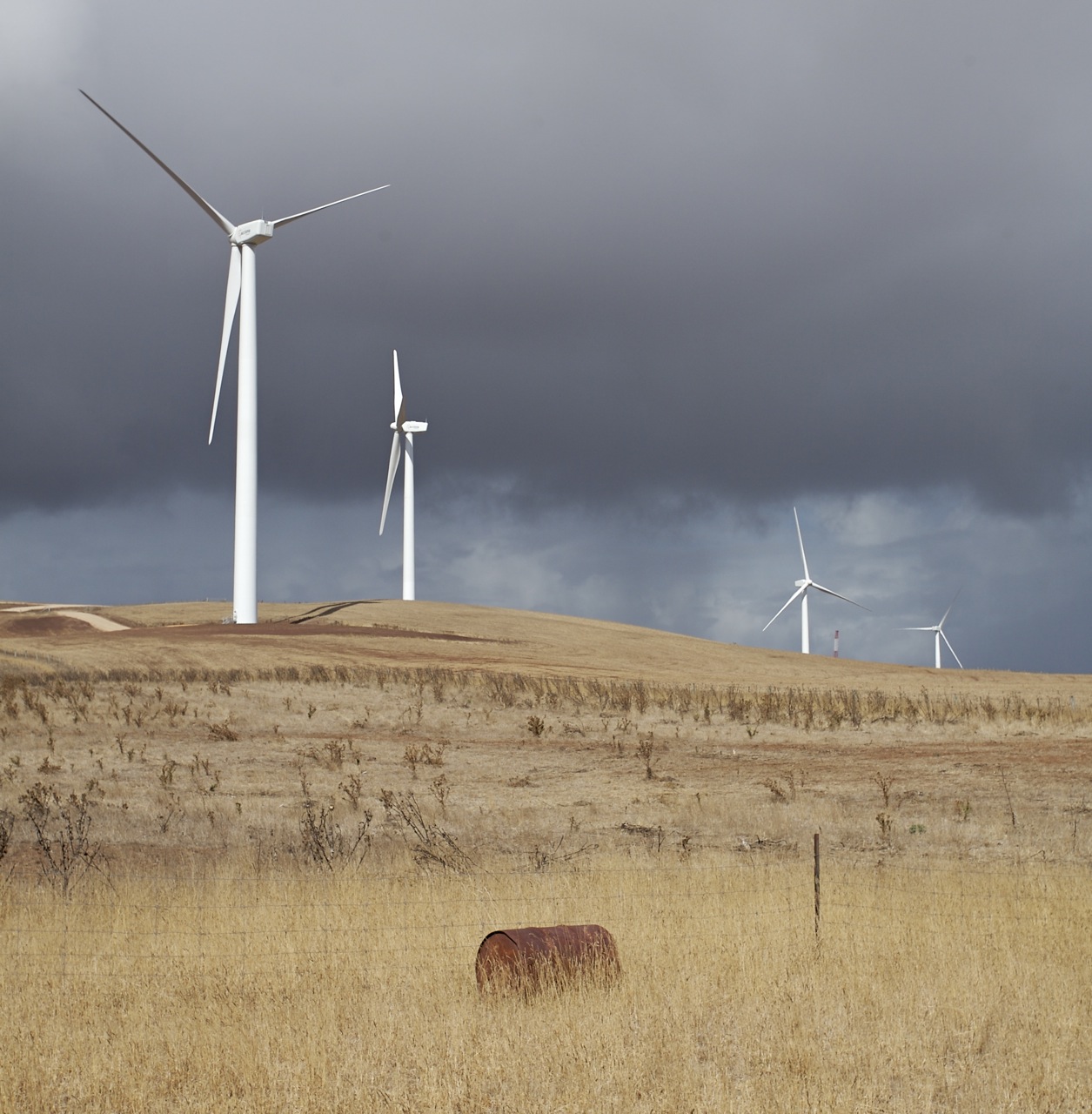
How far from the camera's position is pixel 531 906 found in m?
12.7

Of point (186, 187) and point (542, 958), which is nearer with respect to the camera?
point (542, 958)

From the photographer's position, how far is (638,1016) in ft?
30.1

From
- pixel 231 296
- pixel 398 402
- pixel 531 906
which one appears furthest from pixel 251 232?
pixel 531 906

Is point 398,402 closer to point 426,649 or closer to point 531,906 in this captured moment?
point 426,649

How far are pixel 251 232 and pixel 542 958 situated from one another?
173ft

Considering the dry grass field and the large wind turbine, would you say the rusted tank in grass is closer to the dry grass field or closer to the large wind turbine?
the dry grass field

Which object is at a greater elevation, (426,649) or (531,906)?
(426,649)

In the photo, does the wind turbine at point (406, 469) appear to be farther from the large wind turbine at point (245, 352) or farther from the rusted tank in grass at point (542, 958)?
the rusted tank in grass at point (542, 958)

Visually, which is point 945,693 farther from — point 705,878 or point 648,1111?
point 648,1111

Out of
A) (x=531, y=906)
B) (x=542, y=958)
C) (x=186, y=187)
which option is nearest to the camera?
(x=542, y=958)

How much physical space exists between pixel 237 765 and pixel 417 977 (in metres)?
15.0

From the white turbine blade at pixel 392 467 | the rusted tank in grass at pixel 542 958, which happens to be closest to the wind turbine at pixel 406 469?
the white turbine blade at pixel 392 467

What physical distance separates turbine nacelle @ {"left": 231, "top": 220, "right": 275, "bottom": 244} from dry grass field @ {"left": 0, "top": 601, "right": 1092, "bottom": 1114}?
3063 cm

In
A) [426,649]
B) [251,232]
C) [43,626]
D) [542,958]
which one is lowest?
[542,958]
